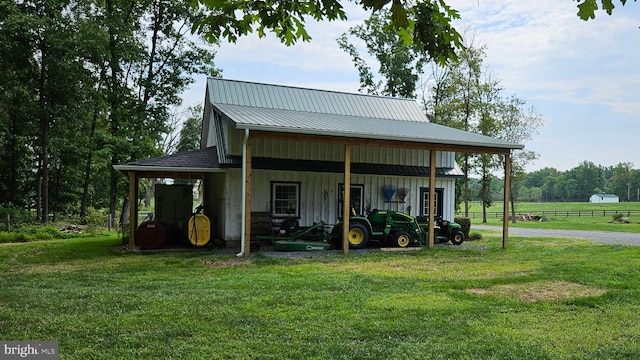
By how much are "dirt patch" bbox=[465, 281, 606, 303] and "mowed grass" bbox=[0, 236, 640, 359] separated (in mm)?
30

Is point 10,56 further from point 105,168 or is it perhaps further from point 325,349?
point 325,349

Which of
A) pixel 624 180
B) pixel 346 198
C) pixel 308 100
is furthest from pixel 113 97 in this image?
pixel 624 180

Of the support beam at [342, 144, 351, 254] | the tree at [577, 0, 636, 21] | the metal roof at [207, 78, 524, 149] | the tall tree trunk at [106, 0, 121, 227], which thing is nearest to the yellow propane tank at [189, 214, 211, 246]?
the metal roof at [207, 78, 524, 149]

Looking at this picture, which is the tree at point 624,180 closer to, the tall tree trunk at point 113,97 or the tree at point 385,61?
the tree at point 385,61

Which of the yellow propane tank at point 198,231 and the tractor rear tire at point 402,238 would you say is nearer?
the yellow propane tank at point 198,231

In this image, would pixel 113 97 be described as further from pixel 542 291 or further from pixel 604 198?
pixel 604 198

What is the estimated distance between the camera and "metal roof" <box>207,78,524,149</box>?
11148mm

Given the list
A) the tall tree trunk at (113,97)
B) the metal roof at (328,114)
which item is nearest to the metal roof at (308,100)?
the metal roof at (328,114)

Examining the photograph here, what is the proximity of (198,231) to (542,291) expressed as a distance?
8382 mm

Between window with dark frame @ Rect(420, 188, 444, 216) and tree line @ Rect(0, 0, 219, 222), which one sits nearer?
window with dark frame @ Rect(420, 188, 444, 216)

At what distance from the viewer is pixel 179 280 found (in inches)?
295

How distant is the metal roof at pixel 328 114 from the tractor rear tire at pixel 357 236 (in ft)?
8.24

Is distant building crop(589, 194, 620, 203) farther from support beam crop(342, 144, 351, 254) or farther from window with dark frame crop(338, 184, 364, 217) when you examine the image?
support beam crop(342, 144, 351, 254)

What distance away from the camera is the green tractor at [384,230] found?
12.4m
